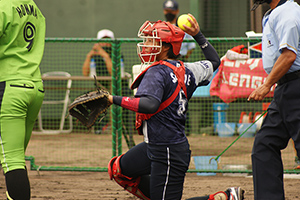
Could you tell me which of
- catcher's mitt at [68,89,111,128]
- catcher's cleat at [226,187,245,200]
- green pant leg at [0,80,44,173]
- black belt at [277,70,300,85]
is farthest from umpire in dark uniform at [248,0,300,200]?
green pant leg at [0,80,44,173]

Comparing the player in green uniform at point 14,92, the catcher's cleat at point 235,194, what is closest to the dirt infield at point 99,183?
the catcher's cleat at point 235,194

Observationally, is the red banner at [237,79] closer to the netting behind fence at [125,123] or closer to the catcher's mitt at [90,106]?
the netting behind fence at [125,123]

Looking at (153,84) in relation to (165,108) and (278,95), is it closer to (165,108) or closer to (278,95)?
(165,108)

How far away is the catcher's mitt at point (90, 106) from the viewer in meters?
3.43

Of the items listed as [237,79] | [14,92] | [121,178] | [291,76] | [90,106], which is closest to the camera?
[90,106]

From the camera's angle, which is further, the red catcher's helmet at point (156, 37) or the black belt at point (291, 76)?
the black belt at point (291, 76)

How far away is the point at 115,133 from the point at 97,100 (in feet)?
11.0

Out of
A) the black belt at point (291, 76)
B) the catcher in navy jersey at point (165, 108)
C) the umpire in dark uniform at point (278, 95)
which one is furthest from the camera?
the black belt at point (291, 76)

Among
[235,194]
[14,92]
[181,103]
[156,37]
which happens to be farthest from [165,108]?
[14,92]

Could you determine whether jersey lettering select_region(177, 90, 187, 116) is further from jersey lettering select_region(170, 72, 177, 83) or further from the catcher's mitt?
the catcher's mitt

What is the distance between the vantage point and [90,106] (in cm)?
352

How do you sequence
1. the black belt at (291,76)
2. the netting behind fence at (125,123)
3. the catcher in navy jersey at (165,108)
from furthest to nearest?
the netting behind fence at (125,123) < the black belt at (291,76) < the catcher in navy jersey at (165,108)

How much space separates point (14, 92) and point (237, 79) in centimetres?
373

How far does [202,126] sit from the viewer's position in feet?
26.8
